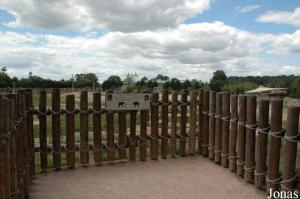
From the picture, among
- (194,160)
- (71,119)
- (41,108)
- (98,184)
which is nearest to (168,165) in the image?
(194,160)

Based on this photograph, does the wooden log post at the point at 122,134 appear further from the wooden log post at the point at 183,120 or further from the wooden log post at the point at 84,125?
the wooden log post at the point at 183,120

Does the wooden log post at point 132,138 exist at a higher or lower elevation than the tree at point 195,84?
lower

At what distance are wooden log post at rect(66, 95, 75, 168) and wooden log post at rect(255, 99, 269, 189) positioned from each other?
3459mm

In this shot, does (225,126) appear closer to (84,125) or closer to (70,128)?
(84,125)

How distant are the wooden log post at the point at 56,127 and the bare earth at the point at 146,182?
0.26m

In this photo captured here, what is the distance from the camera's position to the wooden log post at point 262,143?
4.73m

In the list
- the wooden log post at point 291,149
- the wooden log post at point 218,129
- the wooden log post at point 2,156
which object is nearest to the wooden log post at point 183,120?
the wooden log post at point 218,129

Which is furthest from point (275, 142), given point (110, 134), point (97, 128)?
point (97, 128)

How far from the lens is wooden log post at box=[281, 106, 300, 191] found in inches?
163

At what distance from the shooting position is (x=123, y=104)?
20.5 ft

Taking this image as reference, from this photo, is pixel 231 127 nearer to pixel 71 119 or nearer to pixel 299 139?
pixel 299 139

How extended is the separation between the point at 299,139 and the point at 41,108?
175 inches

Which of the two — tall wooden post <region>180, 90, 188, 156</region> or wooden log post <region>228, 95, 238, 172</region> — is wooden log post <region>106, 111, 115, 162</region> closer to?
tall wooden post <region>180, 90, 188, 156</region>

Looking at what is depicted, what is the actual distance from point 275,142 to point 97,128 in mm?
3357
